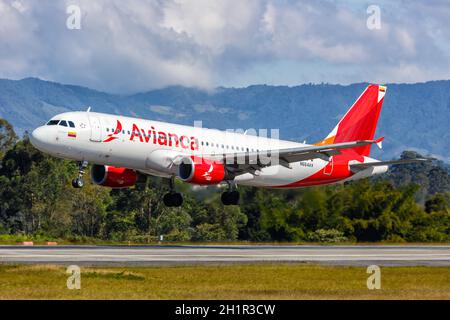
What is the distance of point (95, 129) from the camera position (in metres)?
52.8

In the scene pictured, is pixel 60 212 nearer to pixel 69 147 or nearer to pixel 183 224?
pixel 183 224

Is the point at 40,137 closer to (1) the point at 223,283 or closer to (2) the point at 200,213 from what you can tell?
(1) the point at 223,283

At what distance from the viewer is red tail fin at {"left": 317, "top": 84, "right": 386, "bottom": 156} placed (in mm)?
71125

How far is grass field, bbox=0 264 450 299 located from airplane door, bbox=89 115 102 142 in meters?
15.8

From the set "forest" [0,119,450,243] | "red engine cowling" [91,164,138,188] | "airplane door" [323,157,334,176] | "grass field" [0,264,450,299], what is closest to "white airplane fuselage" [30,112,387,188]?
"red engine cowling" [91,164,138,188]

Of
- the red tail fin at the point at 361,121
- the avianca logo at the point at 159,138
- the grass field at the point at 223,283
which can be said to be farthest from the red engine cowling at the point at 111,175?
the grass field at the point at 223,283

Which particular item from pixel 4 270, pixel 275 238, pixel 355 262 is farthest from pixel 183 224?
pixel 4 270

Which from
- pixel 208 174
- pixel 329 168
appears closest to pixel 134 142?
pixel 208 174

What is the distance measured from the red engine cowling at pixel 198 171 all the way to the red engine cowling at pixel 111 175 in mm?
5424

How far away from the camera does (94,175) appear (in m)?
59.5

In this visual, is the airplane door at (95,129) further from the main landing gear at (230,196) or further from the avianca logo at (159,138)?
the main landing gear at (230,196)

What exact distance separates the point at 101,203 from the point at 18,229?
10.7m

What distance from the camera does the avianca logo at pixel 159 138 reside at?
53.8m

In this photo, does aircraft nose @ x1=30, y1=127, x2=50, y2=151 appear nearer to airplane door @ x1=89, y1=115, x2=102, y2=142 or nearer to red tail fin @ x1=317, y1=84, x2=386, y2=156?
airplane door @ x1=89, y1=115, x2=102, y2=142
